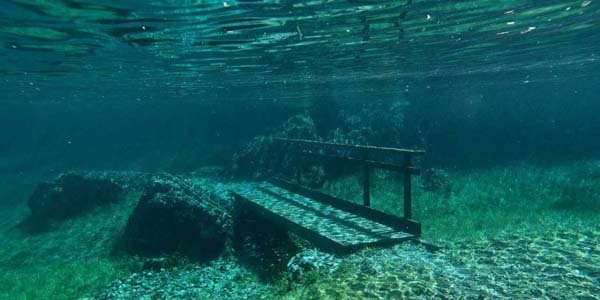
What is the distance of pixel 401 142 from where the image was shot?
106 ft

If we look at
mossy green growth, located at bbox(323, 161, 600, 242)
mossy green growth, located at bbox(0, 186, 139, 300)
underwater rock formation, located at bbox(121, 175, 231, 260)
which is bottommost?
→ mossy green growth, located at bbox(0, 186, 139, 300)

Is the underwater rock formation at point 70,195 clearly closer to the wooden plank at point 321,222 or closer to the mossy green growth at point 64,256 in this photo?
the mossy green growth at point 64,256

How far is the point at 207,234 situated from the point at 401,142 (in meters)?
22.6

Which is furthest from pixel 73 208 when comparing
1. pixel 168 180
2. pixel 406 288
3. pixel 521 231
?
pixel 521 231

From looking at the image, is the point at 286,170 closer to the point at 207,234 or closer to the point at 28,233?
the point at 207,234

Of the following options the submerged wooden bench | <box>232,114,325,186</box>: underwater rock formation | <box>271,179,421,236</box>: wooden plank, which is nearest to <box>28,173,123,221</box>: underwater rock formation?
<box>232,114,325,186</box>: underwater rock formation

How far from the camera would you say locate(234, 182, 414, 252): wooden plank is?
1012 cm

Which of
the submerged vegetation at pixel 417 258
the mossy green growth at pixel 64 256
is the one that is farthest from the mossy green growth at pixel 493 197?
the mossy green growth at pixel 64 256

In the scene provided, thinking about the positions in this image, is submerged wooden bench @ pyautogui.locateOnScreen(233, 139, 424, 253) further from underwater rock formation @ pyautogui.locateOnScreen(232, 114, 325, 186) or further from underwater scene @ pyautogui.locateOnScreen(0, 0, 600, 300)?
underwater rock formation @ pyautogui.locateOnScreen(232, 114, 325, 186)

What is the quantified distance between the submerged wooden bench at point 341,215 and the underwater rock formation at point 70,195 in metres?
8.83

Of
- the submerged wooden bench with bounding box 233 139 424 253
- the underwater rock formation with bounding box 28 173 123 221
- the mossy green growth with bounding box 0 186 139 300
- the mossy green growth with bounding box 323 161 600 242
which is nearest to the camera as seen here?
the submerged wooden bench with bounding box 233 139 424 253

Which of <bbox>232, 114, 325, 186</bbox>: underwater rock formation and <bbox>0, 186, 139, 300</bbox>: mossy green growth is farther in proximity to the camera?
<bbox>232, 114, 325, 186</bbox>: underwater rock formation

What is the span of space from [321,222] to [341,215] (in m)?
1.13

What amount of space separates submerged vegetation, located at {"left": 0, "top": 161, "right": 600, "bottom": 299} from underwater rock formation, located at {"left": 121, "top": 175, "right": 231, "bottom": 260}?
644 millimetres
